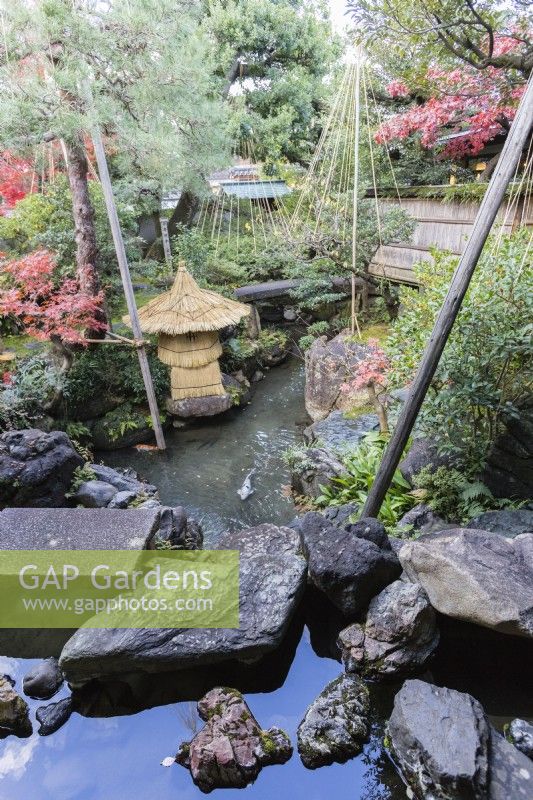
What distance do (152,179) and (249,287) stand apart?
534 cm

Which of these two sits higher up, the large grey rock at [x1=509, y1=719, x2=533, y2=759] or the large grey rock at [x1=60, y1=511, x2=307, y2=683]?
the large grey rock at [x1=60, y1=511, x2=307, y2=683]

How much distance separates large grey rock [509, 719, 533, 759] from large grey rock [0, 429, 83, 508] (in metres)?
5.33

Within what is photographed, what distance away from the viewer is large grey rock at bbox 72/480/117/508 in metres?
6.34

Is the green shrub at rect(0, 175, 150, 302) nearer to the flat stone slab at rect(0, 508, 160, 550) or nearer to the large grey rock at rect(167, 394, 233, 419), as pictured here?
the large grey rock at rect(167, 394, 233, 419)

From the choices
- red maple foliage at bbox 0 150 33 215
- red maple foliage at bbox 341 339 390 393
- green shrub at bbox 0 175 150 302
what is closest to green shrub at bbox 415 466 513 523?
red maple foliage at bbox 341 339 390 393

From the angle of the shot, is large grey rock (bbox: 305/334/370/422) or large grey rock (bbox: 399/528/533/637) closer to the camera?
large grey rock (bbox: 399/528/533/637)

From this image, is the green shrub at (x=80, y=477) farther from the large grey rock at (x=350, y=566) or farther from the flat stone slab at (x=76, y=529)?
the large grey rock at (x=350, y=566)

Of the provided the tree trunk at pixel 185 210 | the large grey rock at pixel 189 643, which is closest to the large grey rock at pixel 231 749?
the large grey rock at pixel 189 643

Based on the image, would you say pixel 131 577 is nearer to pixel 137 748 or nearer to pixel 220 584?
pixel 220 584

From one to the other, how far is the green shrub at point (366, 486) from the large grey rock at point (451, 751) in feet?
8.02

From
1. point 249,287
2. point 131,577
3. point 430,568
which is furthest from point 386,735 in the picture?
point 249,287

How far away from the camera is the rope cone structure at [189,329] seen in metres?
8.93

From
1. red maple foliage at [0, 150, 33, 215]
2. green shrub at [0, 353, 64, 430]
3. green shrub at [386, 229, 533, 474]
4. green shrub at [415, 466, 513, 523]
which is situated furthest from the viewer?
red maple foliage at [0, 150, 33, 215]

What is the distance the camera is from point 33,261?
25.7ft
